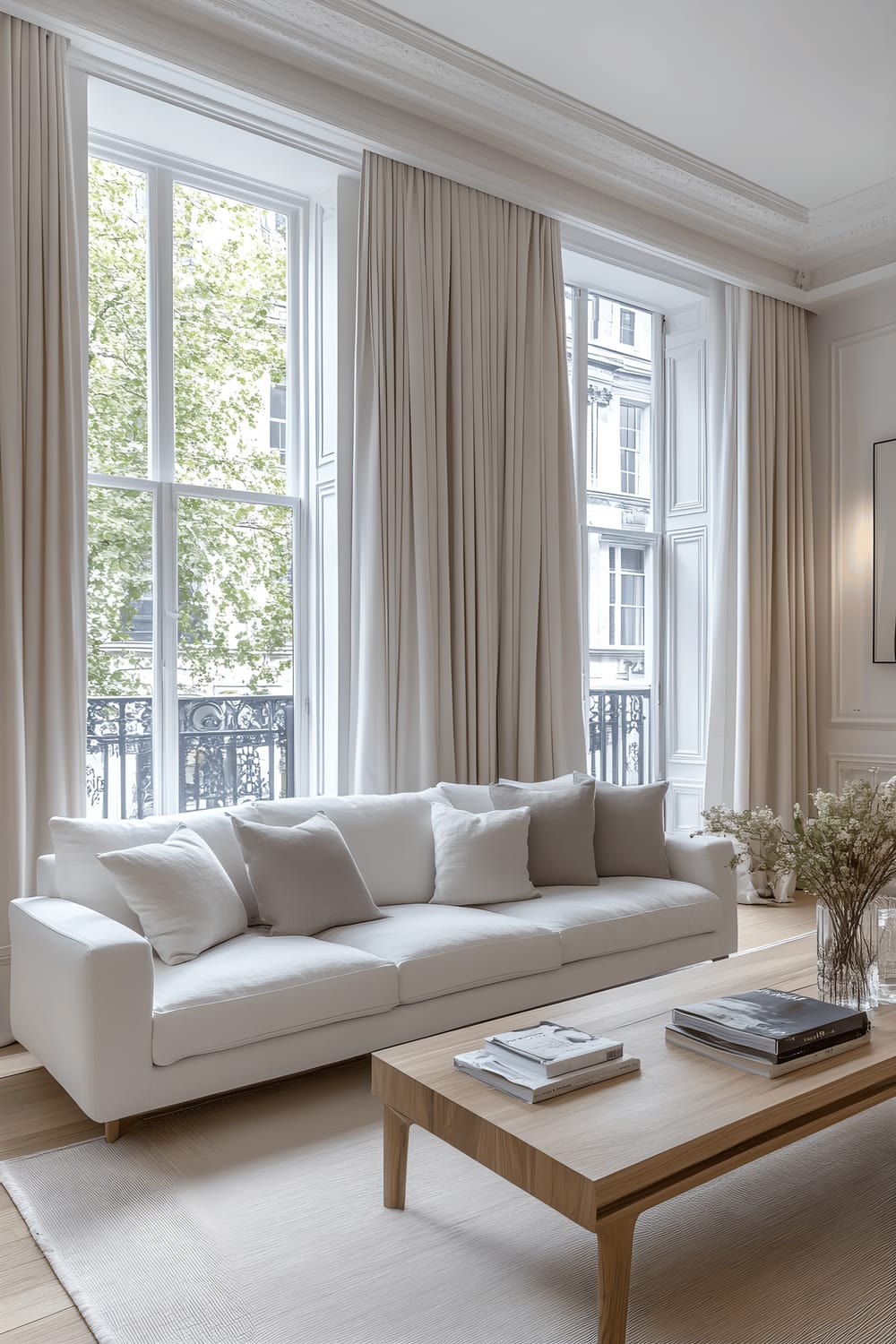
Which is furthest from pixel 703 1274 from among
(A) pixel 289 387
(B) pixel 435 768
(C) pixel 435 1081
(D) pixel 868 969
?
(A) pixel 289 387

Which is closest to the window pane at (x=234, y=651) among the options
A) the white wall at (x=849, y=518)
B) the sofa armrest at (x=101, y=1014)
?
the sofa armrest at (x=101, y=1014)

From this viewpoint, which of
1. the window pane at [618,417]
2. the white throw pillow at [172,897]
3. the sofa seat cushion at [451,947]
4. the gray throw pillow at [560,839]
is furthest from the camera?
the window pane at [618,417]

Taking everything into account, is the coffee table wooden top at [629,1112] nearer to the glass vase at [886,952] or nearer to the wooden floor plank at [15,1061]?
the glass vase at [886,952]

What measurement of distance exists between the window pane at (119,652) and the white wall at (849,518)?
393cm

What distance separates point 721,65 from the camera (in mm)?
3994

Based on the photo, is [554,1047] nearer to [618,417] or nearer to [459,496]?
[459,496]

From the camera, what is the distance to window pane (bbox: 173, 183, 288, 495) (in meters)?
4.10

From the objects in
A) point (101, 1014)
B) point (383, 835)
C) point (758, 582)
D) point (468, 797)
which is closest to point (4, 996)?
point (101, 1014)

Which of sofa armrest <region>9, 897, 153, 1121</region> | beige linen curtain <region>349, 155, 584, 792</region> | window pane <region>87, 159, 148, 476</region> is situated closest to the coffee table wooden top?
sofa armrest <region>9, 897, 153, 1121</region>

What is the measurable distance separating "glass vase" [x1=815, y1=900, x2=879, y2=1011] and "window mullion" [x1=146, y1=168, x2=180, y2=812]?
256 cm

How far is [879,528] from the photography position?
554 cm

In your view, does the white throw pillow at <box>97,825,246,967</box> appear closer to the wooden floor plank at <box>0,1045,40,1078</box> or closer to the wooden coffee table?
the wooden floor plank at <box>0,1045,40,1078</box>

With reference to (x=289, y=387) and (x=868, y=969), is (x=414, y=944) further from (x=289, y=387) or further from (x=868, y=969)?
(x=289, y=387)

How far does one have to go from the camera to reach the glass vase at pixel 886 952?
8.04ft
